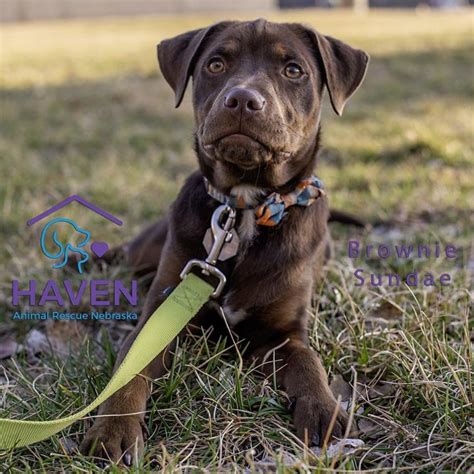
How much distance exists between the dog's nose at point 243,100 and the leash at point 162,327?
19.1 inches

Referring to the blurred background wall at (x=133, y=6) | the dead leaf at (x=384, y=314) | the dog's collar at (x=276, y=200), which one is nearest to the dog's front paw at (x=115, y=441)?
the dog's collar at (x=276, y=200)

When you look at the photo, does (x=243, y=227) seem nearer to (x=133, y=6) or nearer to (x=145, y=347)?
(x=145, y=347)

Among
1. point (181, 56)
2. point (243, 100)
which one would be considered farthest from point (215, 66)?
point (243, 100)

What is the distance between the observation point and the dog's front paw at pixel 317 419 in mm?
2307

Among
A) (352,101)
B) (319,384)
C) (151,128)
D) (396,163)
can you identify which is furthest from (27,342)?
(352,101)

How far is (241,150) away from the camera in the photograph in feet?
8.83

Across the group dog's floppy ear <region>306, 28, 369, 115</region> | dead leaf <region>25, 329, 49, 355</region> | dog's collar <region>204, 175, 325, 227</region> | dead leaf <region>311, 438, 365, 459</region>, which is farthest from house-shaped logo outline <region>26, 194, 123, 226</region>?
dead leaf <region>311, 438, 365, 459</region>

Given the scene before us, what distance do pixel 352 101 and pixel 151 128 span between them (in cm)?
278

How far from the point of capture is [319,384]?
8.25 ft

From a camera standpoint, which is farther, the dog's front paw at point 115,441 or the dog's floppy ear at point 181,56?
the dog's floppy ear at point 181,56

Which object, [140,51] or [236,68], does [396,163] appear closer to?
[236,68]

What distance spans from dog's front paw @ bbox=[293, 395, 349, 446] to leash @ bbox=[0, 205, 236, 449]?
0.54 metres

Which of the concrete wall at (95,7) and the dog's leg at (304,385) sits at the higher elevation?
the dog's leg at (304,385)

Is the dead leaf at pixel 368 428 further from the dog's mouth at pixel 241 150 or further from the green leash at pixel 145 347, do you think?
the dog's mouth at pixel 241 150
